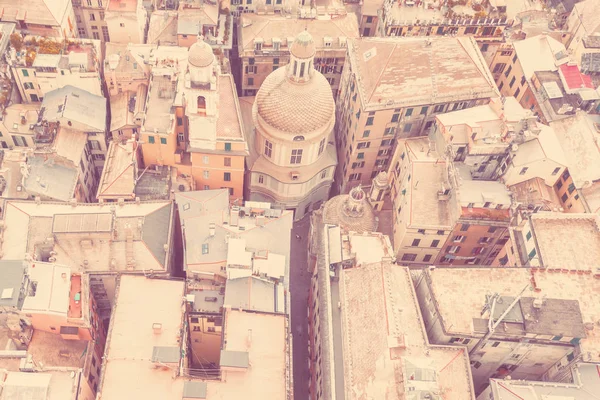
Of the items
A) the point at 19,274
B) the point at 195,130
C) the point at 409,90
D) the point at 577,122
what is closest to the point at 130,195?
the point at 195,130

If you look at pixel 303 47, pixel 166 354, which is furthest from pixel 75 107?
pixel 166 354

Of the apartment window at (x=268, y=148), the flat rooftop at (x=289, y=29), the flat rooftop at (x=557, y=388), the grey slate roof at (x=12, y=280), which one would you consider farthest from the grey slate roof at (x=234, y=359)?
the flat rooftop at (x=289, y=29)

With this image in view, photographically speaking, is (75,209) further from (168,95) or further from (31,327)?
(168,95)

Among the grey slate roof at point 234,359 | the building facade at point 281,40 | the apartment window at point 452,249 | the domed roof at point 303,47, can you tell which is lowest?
the grey slate roof at point 234,359

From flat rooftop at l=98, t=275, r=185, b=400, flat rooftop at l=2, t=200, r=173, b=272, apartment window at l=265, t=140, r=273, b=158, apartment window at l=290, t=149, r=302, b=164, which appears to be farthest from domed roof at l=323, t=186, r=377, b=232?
flat rooftop at l=98, t=275, r=185, b=400

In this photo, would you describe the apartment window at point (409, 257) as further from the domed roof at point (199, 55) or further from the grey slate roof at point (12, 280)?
the grey slate roof at point (12, 280)

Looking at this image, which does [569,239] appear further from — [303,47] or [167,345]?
[167,345]
